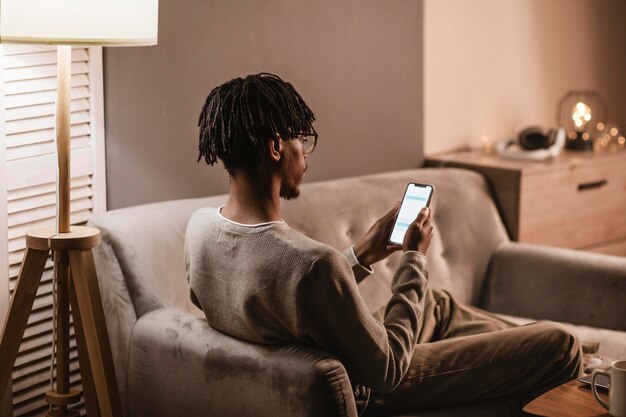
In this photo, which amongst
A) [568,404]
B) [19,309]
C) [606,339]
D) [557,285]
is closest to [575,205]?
[557,285]

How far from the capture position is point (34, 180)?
7.80 ft

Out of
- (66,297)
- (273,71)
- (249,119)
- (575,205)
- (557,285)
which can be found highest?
(273,71)

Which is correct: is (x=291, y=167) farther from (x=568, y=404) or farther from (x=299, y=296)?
(x=568, y=404)

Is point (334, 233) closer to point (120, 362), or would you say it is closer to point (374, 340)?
point (120, 362)

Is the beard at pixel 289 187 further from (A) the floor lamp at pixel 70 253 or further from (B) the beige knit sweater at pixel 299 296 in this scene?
(A) the floor lamp at pixel 70 253

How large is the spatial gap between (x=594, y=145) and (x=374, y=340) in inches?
84.1

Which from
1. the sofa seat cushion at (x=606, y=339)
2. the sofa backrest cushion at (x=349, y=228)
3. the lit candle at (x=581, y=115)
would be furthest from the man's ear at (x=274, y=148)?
the lit candle at (x=581, y=115)

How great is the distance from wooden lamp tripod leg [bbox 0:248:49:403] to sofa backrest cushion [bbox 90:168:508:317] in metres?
0.29

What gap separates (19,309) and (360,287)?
101 centimetres

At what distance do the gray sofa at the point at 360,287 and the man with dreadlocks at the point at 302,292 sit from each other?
2.3 inches

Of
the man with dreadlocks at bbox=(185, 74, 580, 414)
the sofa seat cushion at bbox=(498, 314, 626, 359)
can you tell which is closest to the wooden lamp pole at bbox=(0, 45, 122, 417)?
the man with dreadlocks at bbox=(185, 74, 580, 414)

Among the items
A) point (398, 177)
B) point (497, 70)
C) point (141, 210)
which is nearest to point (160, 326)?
point (141, 210)

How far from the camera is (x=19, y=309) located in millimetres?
2078

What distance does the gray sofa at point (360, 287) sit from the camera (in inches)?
74.2
